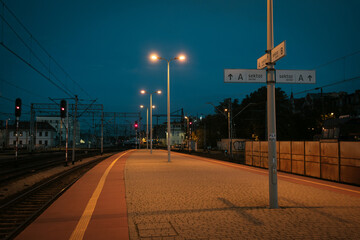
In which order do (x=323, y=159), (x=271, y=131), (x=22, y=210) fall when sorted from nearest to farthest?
(x=271, y=131)
(x=22, y=210)
(x=323, y=159)

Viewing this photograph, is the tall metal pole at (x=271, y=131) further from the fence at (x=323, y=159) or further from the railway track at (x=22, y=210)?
the fence at (x=323, y=159)

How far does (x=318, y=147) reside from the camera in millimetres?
15484

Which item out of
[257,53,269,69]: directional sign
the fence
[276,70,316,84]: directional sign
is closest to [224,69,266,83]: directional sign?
[257,53,269,69]: directional sign

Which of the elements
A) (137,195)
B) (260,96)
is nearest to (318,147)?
(137,195)

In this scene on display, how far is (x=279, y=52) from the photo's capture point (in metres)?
7.83

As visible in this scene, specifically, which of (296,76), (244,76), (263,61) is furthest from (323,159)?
(244,76)

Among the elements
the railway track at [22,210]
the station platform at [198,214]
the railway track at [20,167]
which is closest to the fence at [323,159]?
the station platform at [198,214]

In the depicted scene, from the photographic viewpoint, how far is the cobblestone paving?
19.6 ft

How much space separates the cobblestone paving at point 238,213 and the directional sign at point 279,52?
369 centimetres

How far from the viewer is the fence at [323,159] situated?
1311 cm

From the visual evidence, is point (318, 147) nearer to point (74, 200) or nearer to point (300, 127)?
point (74, 200)

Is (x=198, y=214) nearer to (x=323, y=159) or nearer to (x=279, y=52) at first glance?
(x=279, y=52)

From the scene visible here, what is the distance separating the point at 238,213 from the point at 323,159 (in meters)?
9.23

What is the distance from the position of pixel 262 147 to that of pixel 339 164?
27.9 feet
